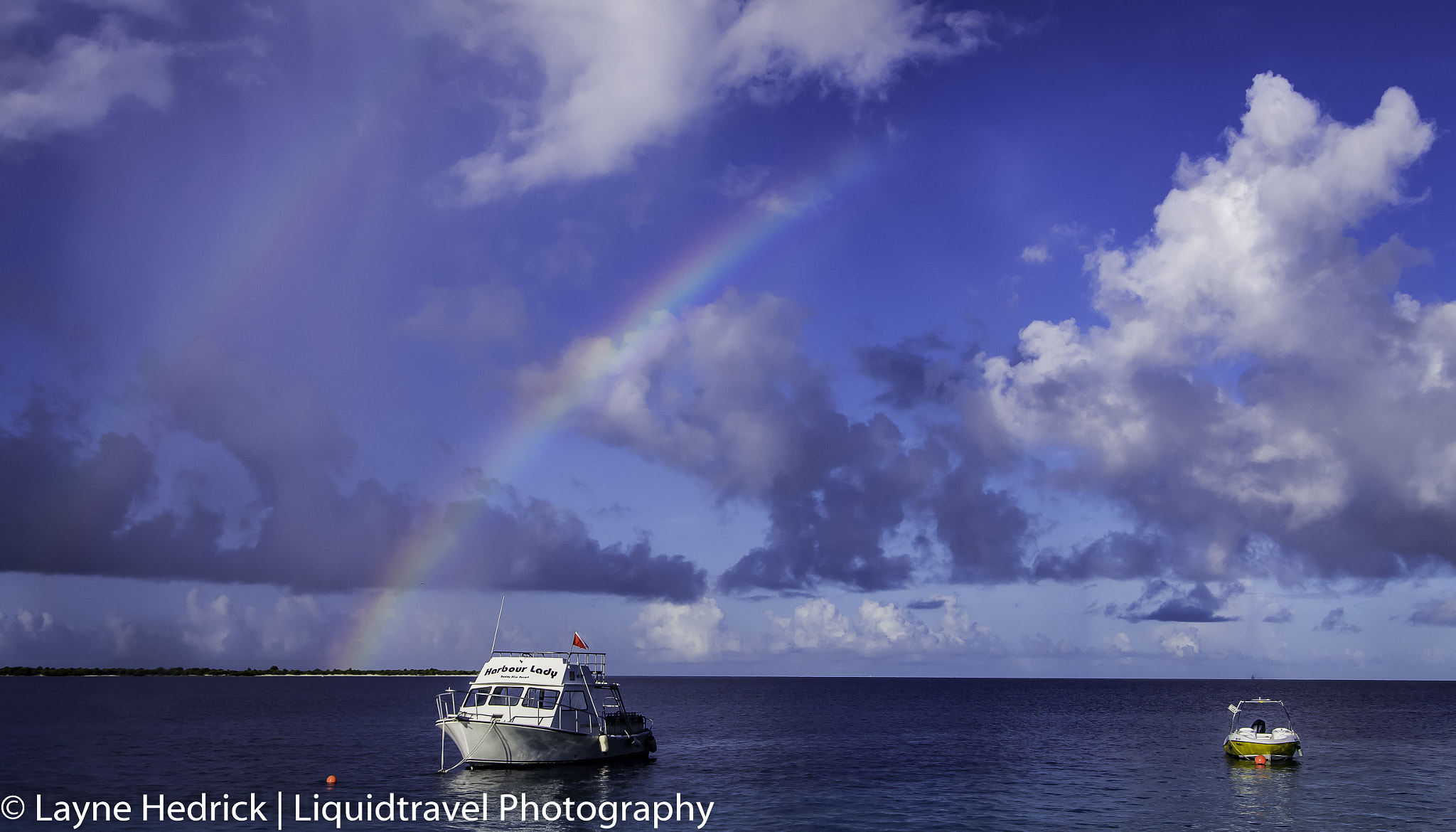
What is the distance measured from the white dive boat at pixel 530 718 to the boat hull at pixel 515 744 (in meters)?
0.05

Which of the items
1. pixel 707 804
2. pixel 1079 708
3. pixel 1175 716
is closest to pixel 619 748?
pixel 707 804

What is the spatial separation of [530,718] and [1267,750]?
185 ft

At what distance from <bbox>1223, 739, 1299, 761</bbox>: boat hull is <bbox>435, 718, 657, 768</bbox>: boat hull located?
50590mm

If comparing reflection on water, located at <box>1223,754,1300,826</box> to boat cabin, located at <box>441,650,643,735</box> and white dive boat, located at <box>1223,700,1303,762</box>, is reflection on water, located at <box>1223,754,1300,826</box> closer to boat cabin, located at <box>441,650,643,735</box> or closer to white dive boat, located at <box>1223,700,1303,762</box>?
white dive boat, located at <box>1223,700,1303,762</box>

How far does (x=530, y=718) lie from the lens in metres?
64.3

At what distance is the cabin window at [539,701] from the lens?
6544 cm

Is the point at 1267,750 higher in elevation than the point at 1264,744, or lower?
lower

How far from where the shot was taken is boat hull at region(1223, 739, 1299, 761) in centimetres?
7450

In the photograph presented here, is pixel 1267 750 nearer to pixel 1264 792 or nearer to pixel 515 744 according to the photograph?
pixel 1264 792

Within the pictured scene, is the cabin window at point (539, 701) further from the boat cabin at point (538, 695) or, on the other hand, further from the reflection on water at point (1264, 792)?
the reflection on water at point (1264, 792)

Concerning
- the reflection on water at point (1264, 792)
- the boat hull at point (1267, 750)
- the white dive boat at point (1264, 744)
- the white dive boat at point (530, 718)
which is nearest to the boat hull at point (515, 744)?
the white dive boat at point (530, 718)

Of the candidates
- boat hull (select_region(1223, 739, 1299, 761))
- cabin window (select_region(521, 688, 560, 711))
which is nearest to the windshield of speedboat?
cabin window (select_region(521, 688, 560, 711))

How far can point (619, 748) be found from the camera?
2793 inches

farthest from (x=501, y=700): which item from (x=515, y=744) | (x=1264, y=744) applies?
(x=1264, y=744)
